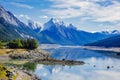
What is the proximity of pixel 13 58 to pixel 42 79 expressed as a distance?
246 feet

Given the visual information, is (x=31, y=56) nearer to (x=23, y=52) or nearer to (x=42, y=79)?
(x=23, y=52)

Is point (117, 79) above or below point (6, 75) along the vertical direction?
below

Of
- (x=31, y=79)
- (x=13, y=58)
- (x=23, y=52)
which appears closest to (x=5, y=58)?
(x=13, y=58)

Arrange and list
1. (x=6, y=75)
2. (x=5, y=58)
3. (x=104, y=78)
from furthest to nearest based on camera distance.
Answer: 1. (x=5, y=58)
2. (x=104, y=78)
3. (x=6, y=75)

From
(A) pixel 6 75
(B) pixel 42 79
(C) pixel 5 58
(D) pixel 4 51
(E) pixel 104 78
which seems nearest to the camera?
(A) pixel 6 75

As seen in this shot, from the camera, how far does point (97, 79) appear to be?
110875mm

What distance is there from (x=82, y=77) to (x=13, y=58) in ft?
232

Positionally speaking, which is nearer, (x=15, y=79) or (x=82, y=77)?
(x=15, y=79)

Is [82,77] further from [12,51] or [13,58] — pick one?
[12,51]

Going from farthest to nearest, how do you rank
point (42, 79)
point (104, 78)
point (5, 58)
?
point (5, 58), point (104, 78), point (42, 79)

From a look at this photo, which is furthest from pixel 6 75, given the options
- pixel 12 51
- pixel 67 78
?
pixel 12 51

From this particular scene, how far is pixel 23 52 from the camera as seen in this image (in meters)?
190

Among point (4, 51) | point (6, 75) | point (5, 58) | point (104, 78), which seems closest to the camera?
point (6, 75)

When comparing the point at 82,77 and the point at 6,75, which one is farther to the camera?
the point at 82,77
